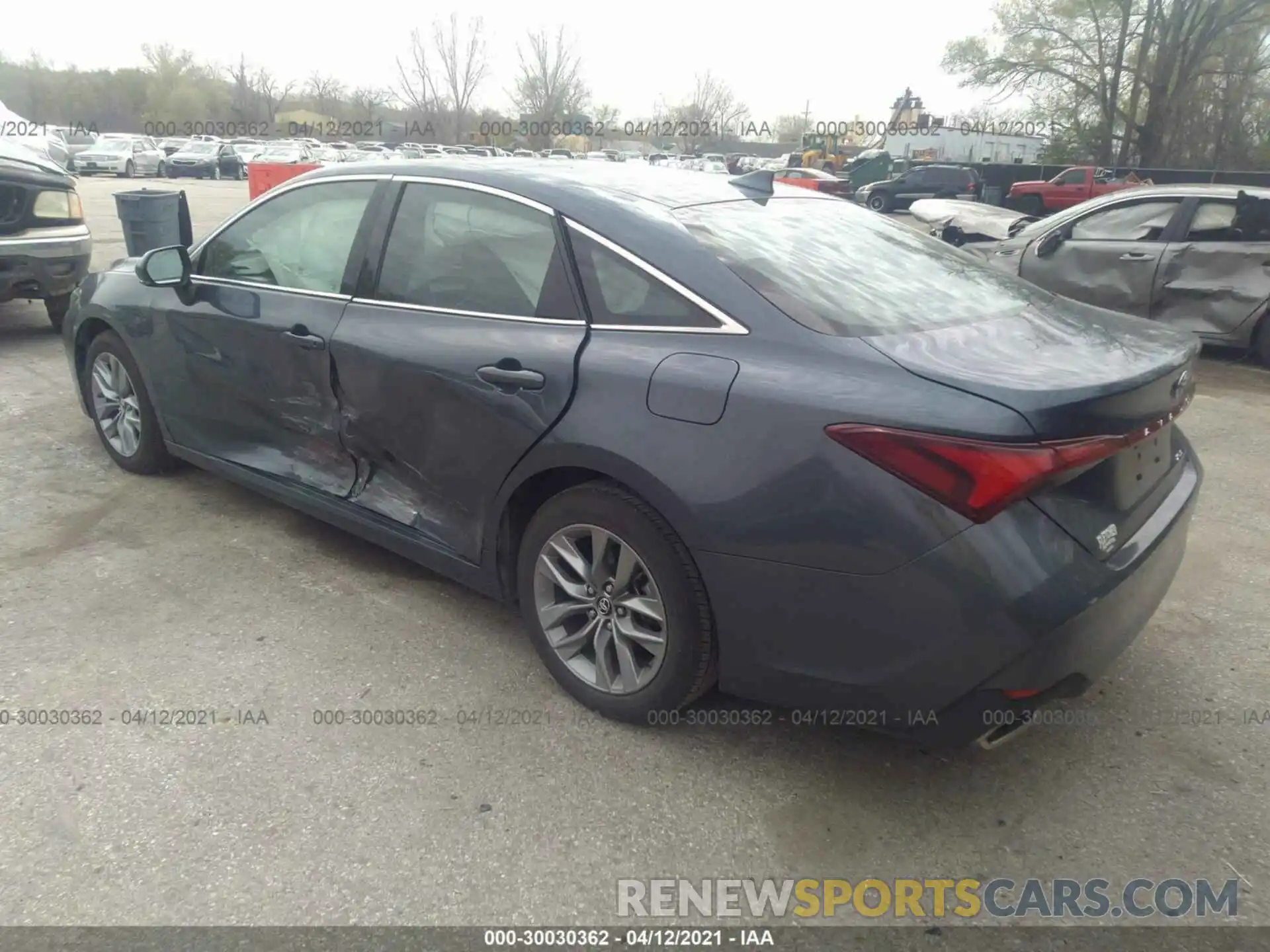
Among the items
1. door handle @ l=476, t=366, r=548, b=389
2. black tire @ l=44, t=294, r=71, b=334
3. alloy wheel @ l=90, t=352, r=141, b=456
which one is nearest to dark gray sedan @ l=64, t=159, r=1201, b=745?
door handle @ l=476, t=366, r=548, b=389

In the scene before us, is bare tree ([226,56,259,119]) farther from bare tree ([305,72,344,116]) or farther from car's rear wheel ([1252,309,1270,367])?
car's rear wheel ([1252,309,1270,367])

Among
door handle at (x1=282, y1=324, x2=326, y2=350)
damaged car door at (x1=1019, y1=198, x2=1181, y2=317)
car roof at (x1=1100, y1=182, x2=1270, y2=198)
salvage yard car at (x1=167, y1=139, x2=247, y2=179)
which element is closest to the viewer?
door handle at (x1=282, y1=324, x2=326, y2=350)

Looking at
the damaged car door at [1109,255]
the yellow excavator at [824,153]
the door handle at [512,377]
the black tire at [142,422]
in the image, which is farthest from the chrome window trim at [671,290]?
the yellow excavator at [824,153]

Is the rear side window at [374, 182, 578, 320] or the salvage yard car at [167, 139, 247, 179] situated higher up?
the salvage yard car at [167, 139, 247, 179]

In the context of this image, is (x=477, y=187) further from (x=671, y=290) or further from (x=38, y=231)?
(x=38, y=231)

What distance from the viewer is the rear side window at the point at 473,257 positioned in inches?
115

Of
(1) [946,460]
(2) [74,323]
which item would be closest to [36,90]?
(2) [74,323]

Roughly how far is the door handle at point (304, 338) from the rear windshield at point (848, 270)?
56.3 inches

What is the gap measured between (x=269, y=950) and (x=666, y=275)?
1.92 metres

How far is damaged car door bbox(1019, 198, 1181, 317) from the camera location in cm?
766

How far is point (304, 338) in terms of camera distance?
352cm

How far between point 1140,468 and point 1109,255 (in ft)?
20.3

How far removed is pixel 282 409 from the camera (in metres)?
3.70

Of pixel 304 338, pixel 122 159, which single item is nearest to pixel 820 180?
pixel 122 159
